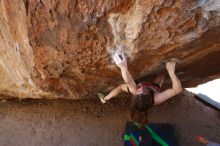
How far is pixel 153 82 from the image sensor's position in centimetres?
353

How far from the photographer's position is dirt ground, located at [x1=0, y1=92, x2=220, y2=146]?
4.17 m

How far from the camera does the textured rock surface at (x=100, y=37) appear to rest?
2.53 m

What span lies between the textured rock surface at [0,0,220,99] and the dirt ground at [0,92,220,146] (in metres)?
0.89

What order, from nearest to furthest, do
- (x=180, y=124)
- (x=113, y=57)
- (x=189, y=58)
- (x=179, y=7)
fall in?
(x=179, y=7)
(x=113, y=57)
(x=189, y=58)
(x=180, y=124)

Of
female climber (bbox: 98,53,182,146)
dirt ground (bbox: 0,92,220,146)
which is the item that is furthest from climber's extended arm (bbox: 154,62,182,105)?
dirt ground (bbox: 0,92,220,146)

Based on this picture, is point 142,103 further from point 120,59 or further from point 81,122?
point 81,122

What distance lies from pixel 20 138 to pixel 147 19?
2.51 m

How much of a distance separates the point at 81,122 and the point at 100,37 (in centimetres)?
187

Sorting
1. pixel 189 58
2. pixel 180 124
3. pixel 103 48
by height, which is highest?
pixel 103 48

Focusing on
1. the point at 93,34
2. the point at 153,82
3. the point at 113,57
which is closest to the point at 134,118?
the point at 153,82

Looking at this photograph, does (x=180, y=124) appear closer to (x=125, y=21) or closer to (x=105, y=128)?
(x=105, y=128)

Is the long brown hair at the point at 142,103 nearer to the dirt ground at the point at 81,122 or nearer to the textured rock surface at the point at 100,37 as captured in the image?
the textured rock surface at the point at 100,37

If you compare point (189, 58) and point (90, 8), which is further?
point (189, 58)

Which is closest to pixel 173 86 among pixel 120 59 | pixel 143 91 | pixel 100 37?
pixel 143 91
